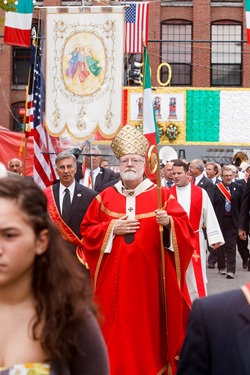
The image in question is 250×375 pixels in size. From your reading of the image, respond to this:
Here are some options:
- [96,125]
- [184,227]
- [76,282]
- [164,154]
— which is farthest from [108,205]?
[164,154]

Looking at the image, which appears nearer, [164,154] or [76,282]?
[76,282]

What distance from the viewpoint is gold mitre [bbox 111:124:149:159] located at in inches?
291

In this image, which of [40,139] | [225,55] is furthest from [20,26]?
[225,55]

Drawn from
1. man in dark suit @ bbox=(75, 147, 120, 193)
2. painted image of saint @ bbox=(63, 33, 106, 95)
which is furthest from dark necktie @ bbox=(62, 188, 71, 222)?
man in dark suit @ bbox=(75, 147, 120, 193)

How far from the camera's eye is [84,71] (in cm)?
1107

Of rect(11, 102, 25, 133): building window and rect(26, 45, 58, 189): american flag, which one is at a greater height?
rect(11, 102, 25, 133): building window

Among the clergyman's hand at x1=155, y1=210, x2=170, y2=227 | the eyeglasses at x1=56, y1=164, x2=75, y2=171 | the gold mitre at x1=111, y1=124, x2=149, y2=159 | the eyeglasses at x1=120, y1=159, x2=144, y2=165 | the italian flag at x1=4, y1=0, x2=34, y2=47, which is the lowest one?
the clergyman's hand at x1=155, y1=210, x2=170, y2=227

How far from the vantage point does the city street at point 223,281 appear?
40.4 feet

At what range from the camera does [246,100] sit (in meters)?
30.2

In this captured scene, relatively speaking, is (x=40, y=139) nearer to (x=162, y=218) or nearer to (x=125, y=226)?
(x=125, y=226)

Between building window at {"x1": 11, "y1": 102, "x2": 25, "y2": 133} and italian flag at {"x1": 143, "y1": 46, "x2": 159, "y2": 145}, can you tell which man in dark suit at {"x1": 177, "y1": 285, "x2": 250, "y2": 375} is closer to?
italian flag at {"x1": 143, "y1": 46, "x2": 159, "y2": 145}

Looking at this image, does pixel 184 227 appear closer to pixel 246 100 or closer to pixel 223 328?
pixel 223 328

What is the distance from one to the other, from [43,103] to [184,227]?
4.78 meters

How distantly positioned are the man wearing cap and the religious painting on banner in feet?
12.1
